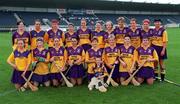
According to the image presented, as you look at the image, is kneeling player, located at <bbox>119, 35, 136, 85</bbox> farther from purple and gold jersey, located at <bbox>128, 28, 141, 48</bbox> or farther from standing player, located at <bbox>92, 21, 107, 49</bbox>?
standing player, located at <bbox>92, 21, 107, 49</bbox>

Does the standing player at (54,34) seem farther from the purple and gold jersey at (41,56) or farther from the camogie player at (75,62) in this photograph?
the purple and gold jersey at (41,56)

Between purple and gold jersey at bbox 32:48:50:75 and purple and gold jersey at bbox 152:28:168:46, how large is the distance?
2725 millimetres

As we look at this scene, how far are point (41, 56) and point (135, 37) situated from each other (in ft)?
7.94

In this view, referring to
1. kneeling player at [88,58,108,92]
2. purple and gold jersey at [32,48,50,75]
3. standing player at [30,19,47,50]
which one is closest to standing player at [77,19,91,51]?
standing player at [30,19,47,50]

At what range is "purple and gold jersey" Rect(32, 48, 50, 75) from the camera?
8414 mm

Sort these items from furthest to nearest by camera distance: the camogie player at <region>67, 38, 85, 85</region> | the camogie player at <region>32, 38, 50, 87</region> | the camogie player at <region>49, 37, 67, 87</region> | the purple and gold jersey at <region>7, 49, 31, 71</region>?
the camogie player at <region>67, 38, 85, 85</region> → the camogie player at <region>49, 37, 67, 87</region> → the camogie player at <region>32, 38, 50, 87</region> → the purple and gold jersey at <region>7, 49, 31, 71</region>

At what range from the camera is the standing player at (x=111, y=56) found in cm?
867

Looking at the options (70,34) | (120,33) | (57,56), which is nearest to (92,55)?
(57,56)

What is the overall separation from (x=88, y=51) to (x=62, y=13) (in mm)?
37849

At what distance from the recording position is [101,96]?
7520 mm

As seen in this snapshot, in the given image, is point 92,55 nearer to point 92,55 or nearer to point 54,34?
point 92,55

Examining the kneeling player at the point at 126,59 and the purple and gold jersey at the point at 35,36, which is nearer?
the kneeling player at the point at 126,59

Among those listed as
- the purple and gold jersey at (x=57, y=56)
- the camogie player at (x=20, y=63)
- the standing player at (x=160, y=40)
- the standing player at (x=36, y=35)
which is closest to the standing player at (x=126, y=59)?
the standing player at (x=160, y=40)

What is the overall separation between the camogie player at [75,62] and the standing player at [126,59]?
3.05 ft
